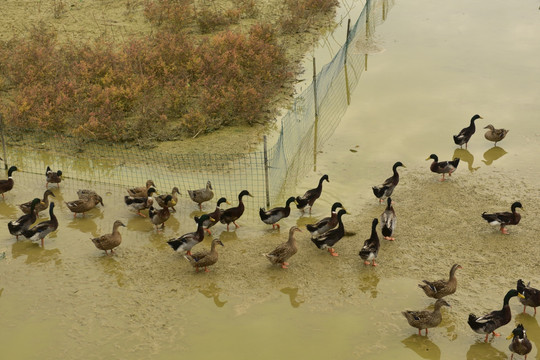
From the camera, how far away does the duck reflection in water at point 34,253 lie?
45.5ft

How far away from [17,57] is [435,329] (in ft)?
60.6

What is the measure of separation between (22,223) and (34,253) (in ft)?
2.95

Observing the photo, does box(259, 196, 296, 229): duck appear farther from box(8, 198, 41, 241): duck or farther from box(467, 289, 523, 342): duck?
box(8, 198, 41, 241): duck

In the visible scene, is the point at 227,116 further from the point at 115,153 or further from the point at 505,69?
the point at 505,69

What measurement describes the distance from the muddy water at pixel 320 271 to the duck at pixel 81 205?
358 mm

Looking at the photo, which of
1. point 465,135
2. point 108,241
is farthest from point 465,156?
point 108,241

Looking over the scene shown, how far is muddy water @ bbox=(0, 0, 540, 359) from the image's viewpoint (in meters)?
11.2

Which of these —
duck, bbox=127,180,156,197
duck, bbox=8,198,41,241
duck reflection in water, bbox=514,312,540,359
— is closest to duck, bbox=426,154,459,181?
duck reflection in water, bbox=514,312,540,359

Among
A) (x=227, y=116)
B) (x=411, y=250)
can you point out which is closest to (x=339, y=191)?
(x=411, y=250)

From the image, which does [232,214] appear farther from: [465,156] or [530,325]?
[465,156]

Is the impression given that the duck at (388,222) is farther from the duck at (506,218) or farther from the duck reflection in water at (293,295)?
the duck reflection in water at (293,295)

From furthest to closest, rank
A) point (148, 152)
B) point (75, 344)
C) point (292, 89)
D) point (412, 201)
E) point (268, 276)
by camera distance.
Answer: point (292, 89)
point (148, 152)
point (412, 201)
point (268, 276)
point (75, 344)

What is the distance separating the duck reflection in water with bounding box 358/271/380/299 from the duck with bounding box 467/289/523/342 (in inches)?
81.8

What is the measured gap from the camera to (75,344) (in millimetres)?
11297
